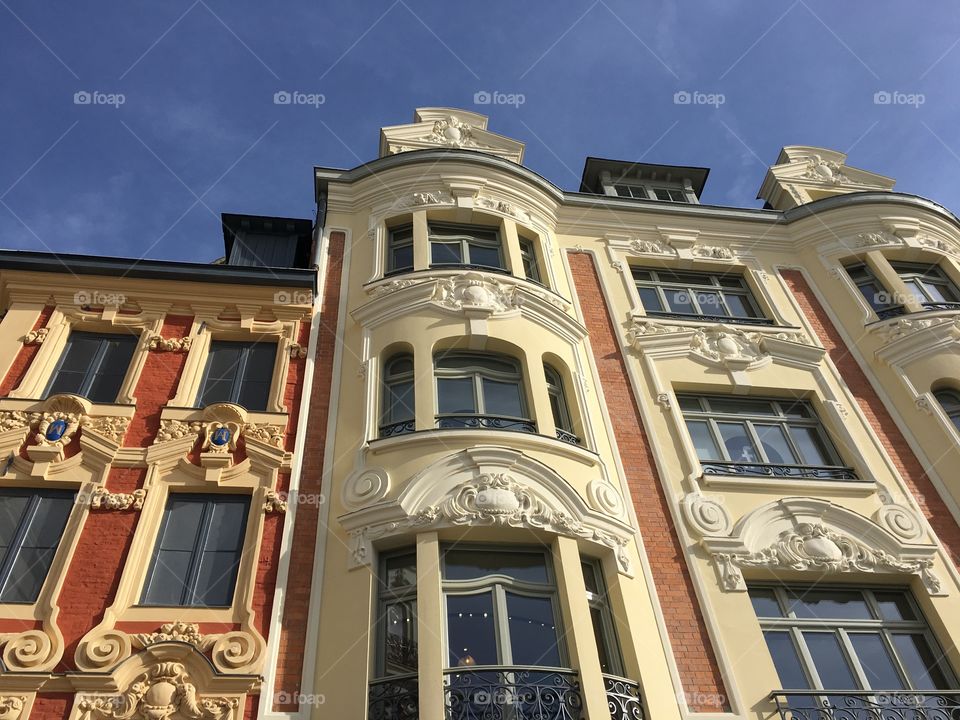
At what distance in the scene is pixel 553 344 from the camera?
12.9 meters

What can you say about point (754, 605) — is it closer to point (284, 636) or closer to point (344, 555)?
point (344, 555)

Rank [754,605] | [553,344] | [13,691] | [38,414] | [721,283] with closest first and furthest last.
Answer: [13,691]
[754,605]
[38,414]
[553,344]
[721,283]

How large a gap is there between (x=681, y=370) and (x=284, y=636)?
26.7 feet

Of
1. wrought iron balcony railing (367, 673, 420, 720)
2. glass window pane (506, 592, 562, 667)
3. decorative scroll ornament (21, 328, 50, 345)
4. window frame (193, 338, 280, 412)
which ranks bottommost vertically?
wrought iron balcony railing (367, 673, 420, 720)

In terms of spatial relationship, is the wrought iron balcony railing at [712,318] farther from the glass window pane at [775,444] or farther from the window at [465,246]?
the window at [465,246]

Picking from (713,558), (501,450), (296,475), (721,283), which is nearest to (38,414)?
(296,475)

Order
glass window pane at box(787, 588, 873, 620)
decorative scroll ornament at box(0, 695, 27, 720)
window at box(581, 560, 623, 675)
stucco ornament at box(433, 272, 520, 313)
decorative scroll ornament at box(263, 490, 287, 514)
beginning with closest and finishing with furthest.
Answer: decorative scroll ornament at box(0, 695, 27, 720) < window at box(581, 560, 623, 675) < decorative scroll ornament at box(263, 490, 287, 514) < glass window pane at box(787, 588, 873, 620) < stucco ornament at box(433, 272, 520, 313)

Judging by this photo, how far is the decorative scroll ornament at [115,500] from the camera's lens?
33.0 feet

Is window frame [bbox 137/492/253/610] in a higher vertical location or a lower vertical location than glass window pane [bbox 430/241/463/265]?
lower

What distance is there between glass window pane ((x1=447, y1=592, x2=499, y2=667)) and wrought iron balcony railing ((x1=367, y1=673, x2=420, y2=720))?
1.70ft

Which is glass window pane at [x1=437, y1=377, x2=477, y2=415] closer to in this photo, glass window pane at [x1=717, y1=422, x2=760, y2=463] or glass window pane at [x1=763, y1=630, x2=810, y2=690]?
glass window pane at [x1=717, y1=422, x2=760, y2=463]

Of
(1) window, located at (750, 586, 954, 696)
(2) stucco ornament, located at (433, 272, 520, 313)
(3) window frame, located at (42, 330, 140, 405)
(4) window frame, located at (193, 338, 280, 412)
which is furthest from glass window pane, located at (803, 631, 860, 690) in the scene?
(3) window frame, located at (42, 330, 140, 405)

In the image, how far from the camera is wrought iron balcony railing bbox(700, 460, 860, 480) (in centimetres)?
1190

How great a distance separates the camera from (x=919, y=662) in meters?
9.95
